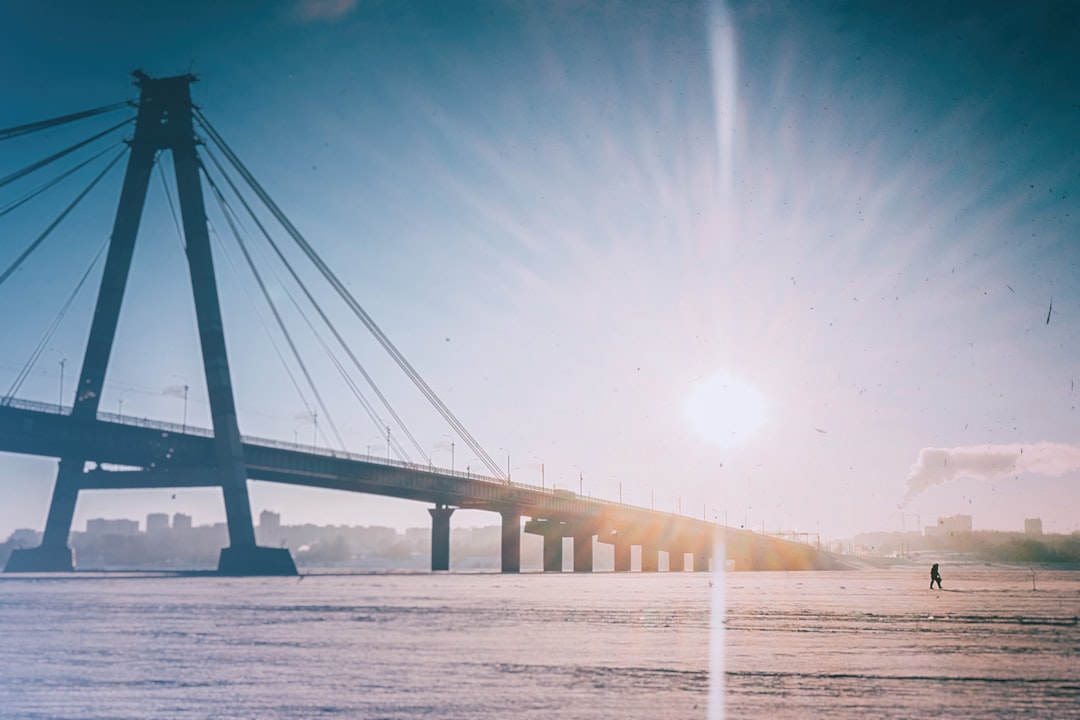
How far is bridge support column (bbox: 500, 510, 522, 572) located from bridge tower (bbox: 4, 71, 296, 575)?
55981 millimetres

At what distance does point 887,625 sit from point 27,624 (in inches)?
902

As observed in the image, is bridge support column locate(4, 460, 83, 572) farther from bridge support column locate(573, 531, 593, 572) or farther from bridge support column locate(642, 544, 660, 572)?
bridge support column locate(642, 544, 660, 572)

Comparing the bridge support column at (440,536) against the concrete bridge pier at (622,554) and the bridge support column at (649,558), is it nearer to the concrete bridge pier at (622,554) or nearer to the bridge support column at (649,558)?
the concrete bridge pier at (622,554)

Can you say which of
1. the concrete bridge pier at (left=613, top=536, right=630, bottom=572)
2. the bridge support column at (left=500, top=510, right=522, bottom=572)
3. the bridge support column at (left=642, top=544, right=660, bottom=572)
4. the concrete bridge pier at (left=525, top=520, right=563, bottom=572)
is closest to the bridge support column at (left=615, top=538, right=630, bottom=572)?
the concrete bridge pier at (left=613, top=536, right=630, bottom=572)

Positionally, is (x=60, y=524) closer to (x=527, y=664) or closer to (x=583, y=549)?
(x=527, y=664)

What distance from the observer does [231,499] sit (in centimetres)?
7300

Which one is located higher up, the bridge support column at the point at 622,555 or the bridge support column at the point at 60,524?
the bridge support column at the point at 60,524

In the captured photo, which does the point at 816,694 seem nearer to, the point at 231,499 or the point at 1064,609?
the point at 1064,609

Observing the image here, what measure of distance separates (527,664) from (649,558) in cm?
17212

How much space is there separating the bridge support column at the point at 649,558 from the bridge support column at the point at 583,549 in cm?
2489

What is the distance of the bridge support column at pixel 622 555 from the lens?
6624 inches

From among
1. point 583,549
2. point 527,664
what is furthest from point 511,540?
point 527,664

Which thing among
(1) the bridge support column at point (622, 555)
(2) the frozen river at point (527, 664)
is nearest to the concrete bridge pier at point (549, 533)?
(1) the bridge support column at point (622, 555)

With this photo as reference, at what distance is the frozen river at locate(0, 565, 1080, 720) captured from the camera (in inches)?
477
